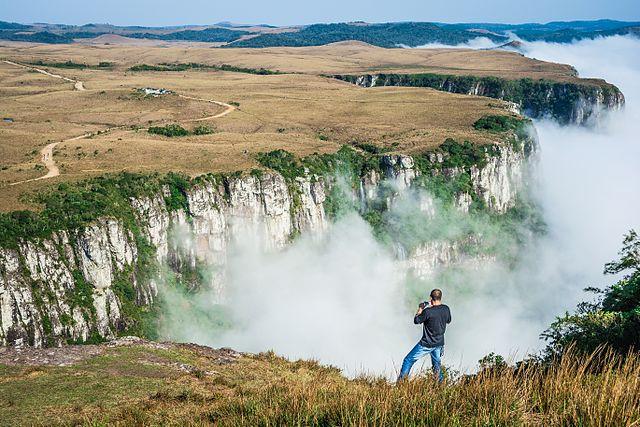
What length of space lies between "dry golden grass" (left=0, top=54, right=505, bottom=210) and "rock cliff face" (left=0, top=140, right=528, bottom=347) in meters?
5.38

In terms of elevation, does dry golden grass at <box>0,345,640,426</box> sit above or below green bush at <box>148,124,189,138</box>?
above

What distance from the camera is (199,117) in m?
106

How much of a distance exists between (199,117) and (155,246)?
50626 mm

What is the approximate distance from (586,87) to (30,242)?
166 meters

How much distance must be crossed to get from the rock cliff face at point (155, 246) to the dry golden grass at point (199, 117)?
538 centimetres

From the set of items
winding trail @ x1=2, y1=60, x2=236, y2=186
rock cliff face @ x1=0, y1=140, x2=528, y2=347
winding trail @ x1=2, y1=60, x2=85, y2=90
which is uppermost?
winding trail @ x1=2, y1=60, x2=85, y2=90

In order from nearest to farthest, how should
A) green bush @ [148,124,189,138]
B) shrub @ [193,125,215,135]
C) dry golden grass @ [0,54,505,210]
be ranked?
dry golden grass @ [0,54,505,210], green bush @ [148,124,189,138], shrub @ [193,125,215,135]

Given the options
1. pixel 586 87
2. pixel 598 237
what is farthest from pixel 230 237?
pixel 586 87

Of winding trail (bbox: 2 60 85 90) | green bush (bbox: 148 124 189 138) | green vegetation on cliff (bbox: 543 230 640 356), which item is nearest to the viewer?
green vegetation on cliff (bbox: 543 230 640 356)

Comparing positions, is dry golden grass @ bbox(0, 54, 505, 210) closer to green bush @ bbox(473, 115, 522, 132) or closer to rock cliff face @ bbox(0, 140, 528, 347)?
green bush @ bbox(473, 115, 522, 132)

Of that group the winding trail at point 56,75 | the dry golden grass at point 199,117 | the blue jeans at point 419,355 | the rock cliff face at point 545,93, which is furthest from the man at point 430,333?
the rock cliff face at point 545,93

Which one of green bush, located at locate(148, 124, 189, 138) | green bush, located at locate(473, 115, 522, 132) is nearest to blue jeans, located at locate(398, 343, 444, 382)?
green bush, located at locate(148, 124, 189, 138)

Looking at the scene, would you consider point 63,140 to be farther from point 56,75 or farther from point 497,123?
point 56,75

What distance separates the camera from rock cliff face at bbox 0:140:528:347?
45656 mm
